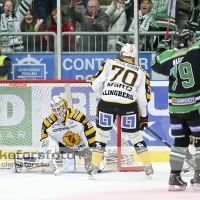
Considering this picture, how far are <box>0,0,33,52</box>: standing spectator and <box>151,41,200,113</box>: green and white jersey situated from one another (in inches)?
144

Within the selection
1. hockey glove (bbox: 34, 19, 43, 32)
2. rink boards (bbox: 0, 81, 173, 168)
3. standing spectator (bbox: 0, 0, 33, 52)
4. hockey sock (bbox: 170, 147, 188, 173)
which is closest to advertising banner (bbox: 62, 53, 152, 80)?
hockey glove (bbox: 34, 19, 43, 32)

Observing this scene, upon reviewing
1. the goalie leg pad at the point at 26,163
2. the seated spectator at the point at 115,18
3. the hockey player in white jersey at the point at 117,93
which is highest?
the seated spectator at the point at 115,18

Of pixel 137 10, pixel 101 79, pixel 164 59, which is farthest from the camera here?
pixel 137 10

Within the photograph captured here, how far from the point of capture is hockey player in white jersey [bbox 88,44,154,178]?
7.62 meters

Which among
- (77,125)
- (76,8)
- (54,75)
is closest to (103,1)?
(76,8)

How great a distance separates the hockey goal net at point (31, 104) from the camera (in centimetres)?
864

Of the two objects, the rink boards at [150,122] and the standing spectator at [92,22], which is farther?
the standing spectator at [92,22]

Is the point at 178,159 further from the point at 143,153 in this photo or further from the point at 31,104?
the point at 31,104

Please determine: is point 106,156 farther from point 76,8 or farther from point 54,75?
point 76,8

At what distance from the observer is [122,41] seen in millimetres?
9805

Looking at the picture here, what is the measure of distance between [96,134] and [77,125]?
550mm

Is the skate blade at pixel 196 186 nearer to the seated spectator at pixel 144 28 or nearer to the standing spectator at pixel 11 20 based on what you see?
the seated spectator at pixel 144 28

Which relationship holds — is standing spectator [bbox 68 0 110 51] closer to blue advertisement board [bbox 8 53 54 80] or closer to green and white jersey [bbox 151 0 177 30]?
blue advertisement board [bbox 8 53 54 80]

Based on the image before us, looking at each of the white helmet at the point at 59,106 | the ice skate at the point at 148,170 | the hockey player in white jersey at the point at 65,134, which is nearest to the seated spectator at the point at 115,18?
the hockey player in white jersey at the point at 65,134
